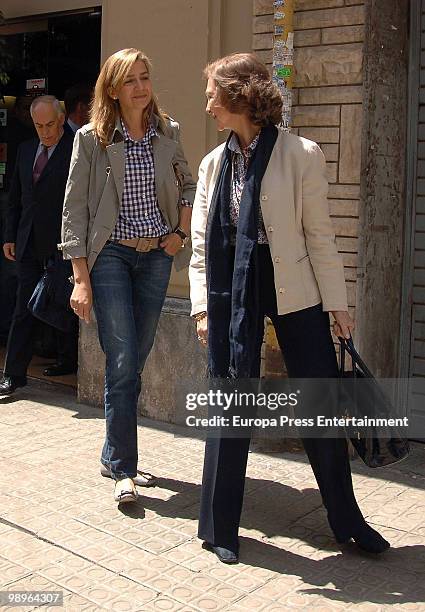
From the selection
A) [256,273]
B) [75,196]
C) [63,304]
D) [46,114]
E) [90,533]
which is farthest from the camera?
[46,114]

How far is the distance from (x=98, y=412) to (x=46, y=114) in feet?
6.62

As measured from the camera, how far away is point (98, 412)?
245 inches

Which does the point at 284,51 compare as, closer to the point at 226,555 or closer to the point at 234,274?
the point at 234,274

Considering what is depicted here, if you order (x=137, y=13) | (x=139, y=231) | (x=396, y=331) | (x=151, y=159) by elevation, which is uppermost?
(x=137, y=13)

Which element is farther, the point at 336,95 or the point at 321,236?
the point at 336,95

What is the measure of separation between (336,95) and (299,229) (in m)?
1.57

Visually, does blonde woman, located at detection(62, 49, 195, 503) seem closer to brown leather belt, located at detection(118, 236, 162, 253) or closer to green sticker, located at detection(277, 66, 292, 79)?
brown leather belt, located at detection(118, 236, 162, 253)

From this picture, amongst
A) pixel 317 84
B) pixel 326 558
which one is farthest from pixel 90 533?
pixel 317 84

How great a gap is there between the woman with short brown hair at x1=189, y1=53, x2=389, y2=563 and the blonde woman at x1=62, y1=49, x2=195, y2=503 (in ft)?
2.22

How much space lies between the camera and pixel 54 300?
587 centimetres

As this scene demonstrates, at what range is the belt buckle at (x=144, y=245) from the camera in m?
4.48

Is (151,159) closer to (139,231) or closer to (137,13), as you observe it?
(139,231)

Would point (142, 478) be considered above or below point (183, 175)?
below

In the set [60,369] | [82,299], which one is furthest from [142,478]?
[60,369]
